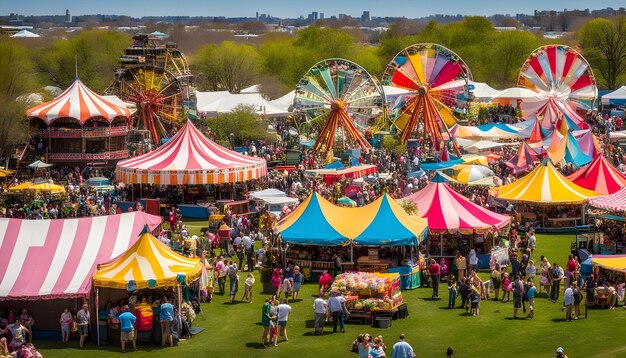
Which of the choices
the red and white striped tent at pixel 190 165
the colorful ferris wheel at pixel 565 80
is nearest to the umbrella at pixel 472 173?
the red and white striped tent at pixel 190 165

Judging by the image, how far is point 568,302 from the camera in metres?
23.8

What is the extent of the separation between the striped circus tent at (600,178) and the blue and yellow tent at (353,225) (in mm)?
9479

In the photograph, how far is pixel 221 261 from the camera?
27.3 m

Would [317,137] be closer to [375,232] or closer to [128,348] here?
[375,232]

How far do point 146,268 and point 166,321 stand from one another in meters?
1.30

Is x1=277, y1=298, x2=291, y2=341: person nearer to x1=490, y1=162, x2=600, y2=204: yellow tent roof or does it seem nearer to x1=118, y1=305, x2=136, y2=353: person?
x1=118, y1=305, x2=136, y2=353: person

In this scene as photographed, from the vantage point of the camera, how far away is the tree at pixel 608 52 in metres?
87.1

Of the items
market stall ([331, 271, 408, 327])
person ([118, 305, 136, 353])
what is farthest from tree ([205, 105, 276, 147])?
person ([118, 305, 136, 353])

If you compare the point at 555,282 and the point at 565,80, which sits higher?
the point at 565,80

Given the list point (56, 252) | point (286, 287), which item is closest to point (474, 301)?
point (286, 287)

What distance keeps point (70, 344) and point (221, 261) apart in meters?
5.63

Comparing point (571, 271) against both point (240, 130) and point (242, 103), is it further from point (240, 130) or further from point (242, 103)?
point (242, 103)

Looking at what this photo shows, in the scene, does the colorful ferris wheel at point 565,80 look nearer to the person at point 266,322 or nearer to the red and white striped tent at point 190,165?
the red and white striped tent at point 190,165

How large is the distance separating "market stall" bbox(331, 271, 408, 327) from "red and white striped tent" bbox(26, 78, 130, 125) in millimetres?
29036
